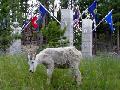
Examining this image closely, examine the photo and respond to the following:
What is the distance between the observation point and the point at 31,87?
649cm

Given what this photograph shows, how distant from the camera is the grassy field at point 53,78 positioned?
6.77 m

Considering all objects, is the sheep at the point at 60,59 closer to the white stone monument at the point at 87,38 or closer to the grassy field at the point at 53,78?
the grassy field at the point at 53,78

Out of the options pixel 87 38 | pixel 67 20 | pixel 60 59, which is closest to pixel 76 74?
pixel 60 59

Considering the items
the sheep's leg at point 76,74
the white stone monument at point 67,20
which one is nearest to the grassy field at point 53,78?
the sheep's leg at point 76,74

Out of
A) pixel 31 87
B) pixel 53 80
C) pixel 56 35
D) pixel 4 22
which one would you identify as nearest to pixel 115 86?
pixel 53 80

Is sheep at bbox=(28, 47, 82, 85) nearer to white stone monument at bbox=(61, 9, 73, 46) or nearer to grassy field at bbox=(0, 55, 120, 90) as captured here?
grassy field at bbox=(0, 55, 120, 90)

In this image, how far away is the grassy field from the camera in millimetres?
6770

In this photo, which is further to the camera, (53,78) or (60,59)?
(60,59)

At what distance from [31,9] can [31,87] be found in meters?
46.7

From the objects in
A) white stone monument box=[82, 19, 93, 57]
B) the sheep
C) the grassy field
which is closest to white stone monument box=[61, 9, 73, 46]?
white stone monument box=[82, 19, 93, 57]

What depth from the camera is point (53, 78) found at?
7.73 meters

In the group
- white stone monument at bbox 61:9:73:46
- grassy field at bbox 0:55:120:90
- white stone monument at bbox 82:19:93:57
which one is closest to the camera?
grassy field at bbox 0:55:120:90

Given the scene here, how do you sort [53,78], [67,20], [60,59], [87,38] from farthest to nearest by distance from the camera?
[87,38]
[67,20]
[60,59]
[53,78]

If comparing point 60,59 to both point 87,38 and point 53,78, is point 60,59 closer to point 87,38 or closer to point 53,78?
point 53,78
